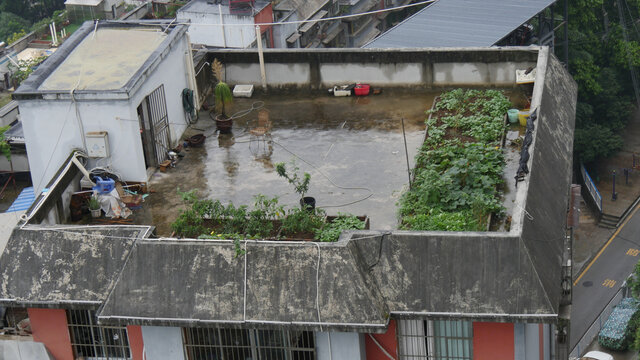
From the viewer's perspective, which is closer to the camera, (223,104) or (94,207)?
(94,207)

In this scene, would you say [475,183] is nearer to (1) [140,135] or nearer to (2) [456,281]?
Result: (2) [456,281]

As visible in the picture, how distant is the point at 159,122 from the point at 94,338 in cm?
670

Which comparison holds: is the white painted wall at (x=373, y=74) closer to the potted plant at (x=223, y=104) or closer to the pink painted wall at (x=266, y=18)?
the potted plant at (x=223, y=104)

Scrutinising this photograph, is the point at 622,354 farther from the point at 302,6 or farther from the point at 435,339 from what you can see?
the point at 435,339

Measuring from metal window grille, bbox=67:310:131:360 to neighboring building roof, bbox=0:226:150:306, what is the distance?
3.49 feet

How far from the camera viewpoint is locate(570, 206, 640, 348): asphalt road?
66750 mm

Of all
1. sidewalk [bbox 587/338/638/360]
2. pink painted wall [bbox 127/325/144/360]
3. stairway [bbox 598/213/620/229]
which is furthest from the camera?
stairway [bbox 598/213/620/229]

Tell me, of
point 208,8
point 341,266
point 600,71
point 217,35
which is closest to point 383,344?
point 341,266

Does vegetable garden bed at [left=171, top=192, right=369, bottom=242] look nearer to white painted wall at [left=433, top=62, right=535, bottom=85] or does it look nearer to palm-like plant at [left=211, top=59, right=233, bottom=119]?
palm-like plant at [left=211, top=59, right=233, bottom=119]

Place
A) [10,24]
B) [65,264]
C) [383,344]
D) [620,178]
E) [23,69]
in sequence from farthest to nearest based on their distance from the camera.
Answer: [10,24]
[620,178]
[23,69]
[65,264]
[383,344]

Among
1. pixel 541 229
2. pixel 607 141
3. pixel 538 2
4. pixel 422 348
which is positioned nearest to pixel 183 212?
pixel 422 348

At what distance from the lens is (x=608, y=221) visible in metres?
77.3

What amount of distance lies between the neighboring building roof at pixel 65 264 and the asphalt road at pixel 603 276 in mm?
49742

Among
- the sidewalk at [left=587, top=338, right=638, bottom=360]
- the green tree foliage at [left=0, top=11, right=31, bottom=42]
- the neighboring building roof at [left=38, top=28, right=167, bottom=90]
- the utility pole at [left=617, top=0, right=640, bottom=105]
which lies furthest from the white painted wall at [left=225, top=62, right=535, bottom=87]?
the green tree foliage at [left=0, top=11, right=31, bottom=42]
